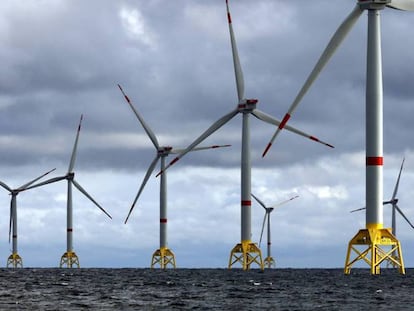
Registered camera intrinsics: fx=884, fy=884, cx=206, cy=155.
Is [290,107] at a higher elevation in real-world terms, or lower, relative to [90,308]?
higher

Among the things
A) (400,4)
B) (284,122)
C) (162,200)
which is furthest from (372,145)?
(162,200)

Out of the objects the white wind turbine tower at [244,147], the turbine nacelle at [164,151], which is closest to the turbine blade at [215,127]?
the white wind turbine tower at [244,147]

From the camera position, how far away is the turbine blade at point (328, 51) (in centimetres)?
8875

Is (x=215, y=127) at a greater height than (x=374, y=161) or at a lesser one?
greater

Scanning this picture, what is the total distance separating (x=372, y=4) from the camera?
95250 mm

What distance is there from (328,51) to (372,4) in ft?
25.3

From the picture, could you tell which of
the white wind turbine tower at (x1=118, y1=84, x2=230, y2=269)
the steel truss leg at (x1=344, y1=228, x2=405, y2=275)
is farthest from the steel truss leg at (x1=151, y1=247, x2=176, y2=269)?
the steel truss leg at (x1=344, y1=228, x2=405, y2=275)

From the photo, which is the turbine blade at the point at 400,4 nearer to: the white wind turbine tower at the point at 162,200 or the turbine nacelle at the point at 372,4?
the turbine nacelle at the point at 372,4

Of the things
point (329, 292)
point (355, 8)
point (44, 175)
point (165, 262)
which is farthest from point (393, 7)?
point (44, 175)

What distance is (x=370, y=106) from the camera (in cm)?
9081

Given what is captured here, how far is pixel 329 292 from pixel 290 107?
18.7 metres

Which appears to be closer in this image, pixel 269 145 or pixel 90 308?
pixel 90 308

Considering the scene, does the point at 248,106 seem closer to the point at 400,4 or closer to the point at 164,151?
the point at 164,151

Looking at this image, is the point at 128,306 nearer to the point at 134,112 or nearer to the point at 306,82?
the point at 306,82
